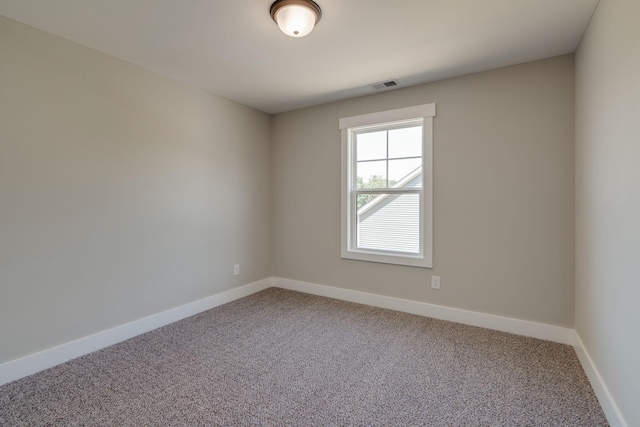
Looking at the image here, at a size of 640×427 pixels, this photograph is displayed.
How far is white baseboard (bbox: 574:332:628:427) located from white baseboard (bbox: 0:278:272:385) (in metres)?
3.21

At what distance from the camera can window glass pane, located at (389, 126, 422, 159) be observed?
3.18m

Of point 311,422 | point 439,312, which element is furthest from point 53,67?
point 439,312

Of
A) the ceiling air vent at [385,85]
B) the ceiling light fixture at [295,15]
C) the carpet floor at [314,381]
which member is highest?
the ceiling air vent at [385,85]

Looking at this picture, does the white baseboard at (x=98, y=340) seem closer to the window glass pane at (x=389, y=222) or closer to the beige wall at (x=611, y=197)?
the window glass pane at (x=389, y=222)

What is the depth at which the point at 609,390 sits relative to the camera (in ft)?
5.34

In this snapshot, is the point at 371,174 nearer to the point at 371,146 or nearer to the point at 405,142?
the point at 371,146

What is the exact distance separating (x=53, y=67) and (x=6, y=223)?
1142 mm

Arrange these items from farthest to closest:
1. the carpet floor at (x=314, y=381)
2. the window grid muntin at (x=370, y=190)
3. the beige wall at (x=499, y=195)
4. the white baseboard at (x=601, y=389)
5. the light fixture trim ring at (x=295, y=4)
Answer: the window grid muntin at (x=370, y=190), the beige wall at (x=499, y=195), the light fixture trim ring at (x=295, y=4), the carpet floor at (x=314, y=381), the white baseboard at (x=601, y=389)

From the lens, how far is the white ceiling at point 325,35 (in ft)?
6.15

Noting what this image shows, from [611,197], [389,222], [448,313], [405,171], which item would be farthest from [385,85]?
[448,313]

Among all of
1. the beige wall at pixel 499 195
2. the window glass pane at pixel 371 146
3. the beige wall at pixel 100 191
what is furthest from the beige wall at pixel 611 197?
the beige wall at pixel 100 191

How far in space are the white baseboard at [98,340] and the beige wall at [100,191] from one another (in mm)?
60

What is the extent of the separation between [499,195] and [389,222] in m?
1.10

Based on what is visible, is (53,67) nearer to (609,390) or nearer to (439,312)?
(439,312)
